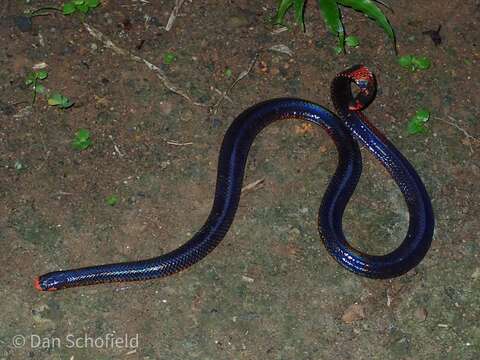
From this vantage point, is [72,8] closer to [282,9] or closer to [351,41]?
[282,9]

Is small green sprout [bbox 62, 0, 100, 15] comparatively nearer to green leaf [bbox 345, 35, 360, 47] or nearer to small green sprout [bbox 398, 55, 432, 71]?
green leaf [bbox 345, 35, 360, 47]

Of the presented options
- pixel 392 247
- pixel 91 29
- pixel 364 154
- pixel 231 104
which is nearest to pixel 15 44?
pixel 91 29

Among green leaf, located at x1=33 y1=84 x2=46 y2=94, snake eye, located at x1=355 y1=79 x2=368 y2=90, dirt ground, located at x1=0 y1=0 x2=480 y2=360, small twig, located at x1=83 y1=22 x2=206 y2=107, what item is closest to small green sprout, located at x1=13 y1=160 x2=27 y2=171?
dirt ground, located at x1=0 y1=0 x2=480 y2=360

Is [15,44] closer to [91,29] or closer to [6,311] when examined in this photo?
[91,29]

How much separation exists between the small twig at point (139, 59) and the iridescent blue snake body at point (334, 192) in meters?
0.78

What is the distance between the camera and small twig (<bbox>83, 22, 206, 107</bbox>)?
799cm

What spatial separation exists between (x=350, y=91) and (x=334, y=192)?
1.28 metres

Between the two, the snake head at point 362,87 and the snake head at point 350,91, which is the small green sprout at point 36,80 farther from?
the snake head at point 362,87

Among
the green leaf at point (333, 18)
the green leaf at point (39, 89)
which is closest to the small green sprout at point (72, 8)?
the green leaf at point (39, 89)

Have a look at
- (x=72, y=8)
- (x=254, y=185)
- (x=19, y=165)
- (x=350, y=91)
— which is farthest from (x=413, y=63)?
(x=19, y=165)

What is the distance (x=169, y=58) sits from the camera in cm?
812

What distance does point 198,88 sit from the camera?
26.4 ft

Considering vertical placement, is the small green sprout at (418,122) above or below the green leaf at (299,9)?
below

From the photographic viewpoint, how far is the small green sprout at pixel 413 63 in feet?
27.0
